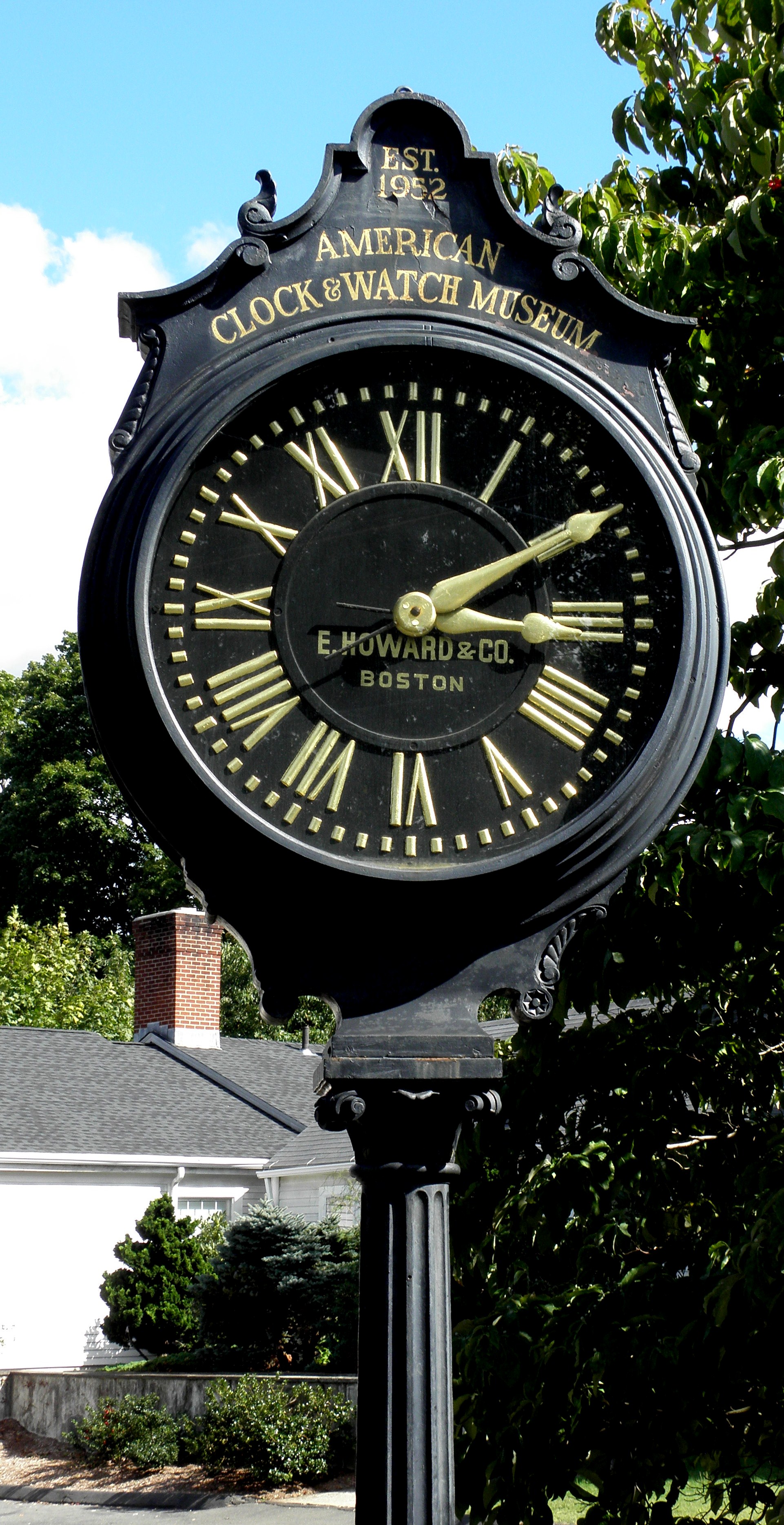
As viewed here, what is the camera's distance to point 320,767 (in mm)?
2496

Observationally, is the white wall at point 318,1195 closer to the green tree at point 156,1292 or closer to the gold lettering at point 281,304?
the green tree at point 156,1292

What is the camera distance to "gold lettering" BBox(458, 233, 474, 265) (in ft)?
9.18

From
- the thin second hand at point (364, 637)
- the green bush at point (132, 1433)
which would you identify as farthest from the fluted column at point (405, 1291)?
the green bush at point (132, 1433)

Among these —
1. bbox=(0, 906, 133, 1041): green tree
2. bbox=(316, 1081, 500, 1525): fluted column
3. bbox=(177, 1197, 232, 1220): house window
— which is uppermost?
bbox=(0, 906, 133, 1041): green tree

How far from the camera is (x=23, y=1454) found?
55.0ft

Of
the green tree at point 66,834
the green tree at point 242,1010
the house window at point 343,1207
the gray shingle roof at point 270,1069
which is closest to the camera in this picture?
the house window at point 343,1207

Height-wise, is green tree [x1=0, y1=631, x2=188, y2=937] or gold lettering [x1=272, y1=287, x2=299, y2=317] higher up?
green tree [x1=0, y1=631, x2=188, y2=937]

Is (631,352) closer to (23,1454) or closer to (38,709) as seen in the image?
(23,1454)

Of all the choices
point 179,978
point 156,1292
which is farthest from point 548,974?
point 179,978

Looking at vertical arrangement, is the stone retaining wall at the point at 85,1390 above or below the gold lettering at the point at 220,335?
below

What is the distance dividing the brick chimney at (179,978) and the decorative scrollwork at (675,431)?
2226 cm

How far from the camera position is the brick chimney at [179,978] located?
984 inches

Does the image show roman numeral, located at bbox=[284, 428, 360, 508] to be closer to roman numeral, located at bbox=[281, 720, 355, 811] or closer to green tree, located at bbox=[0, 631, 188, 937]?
roman numeral, located at bbox=[281, 720, 355, 811]

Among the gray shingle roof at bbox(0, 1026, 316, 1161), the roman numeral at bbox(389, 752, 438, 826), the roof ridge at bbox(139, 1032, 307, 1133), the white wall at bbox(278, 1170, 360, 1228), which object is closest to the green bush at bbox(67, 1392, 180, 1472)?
the white wall at bbox(278, 1170, 360, 1228)
